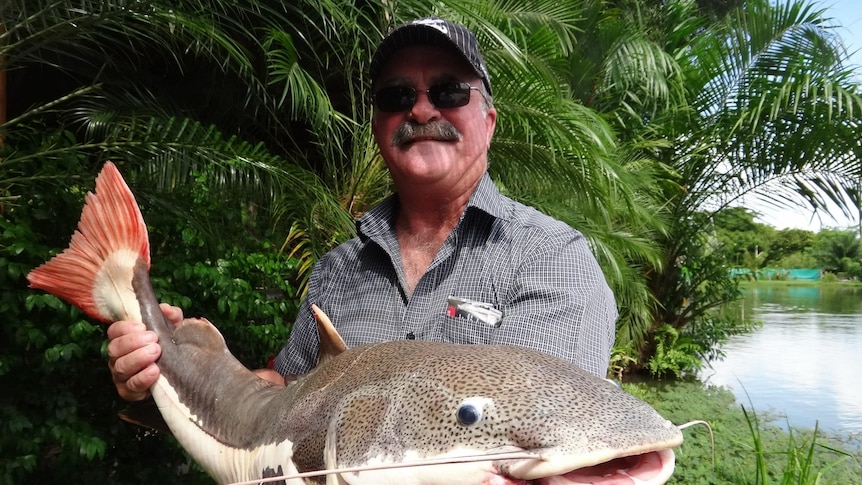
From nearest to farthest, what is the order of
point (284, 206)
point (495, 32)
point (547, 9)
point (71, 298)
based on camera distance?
1. point (71, 298)
2. point (495, 32)
3. point (284, 206)
4. point (547, 9)

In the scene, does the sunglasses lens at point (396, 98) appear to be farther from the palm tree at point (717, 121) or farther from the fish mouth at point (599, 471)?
the palm tree at point (717, 121)

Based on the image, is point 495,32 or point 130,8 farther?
point 495,32

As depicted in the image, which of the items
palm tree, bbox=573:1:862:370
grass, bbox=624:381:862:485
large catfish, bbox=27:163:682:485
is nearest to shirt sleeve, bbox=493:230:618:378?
large catfish, bbox=27:163:682:485

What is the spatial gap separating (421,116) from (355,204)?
3517mm

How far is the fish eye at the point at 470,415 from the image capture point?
3.69ft

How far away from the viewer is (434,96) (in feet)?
7.45

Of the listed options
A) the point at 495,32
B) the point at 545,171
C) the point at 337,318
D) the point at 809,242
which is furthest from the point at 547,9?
the point at 809,242

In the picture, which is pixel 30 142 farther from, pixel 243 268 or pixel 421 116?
pixel 421 116

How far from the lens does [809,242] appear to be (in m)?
38.2

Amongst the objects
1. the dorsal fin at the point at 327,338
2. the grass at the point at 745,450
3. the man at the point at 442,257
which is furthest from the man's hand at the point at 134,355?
the grass at the point at 745,450

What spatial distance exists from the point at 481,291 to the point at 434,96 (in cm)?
77

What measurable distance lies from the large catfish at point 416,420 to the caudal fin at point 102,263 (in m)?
0.06

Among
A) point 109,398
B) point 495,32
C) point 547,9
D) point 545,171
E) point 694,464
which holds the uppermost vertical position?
point 547,9

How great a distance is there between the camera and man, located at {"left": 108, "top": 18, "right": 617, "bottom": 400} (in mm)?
1821
